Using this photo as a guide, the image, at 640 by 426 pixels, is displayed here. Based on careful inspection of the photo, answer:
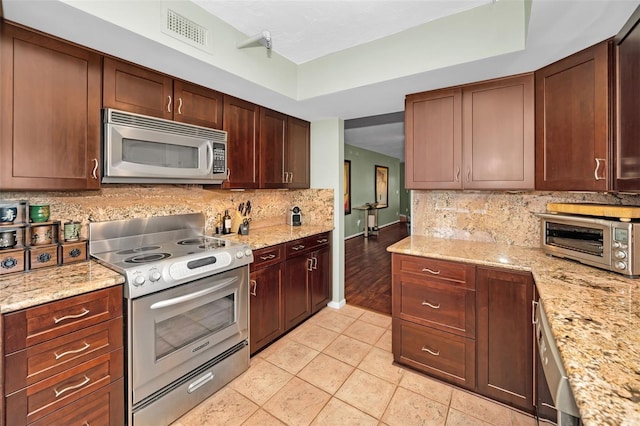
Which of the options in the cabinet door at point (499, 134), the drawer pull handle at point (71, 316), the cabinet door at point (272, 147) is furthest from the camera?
the cabinet door at point (272, 147)

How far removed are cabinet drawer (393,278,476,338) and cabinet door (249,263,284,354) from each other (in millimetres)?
1032

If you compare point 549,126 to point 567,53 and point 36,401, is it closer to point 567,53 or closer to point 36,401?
point 567,53

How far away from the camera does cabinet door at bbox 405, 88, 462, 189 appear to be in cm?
237

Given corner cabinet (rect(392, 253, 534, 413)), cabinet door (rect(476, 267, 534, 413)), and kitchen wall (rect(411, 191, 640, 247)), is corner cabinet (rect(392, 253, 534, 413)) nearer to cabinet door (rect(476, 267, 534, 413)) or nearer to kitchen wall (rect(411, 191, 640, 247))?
cabinet door (rect(476, 267, 534, 413))

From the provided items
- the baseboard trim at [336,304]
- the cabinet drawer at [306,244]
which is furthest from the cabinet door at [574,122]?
the baseboard trim at [336,304]

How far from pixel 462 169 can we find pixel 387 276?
2.57 m

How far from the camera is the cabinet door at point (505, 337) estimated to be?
1795 mm

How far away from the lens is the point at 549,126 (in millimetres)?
1975

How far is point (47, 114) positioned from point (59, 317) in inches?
43.5

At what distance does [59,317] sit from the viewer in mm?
1366

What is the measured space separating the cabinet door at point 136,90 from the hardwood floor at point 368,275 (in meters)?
2.85

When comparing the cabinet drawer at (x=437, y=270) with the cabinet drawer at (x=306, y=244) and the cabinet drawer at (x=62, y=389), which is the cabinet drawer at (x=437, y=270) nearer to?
the cabinet drawer at (x=306, y=244)

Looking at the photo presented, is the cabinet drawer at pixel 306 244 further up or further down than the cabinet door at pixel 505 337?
further up

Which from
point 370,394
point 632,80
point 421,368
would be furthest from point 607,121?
point 370,394
